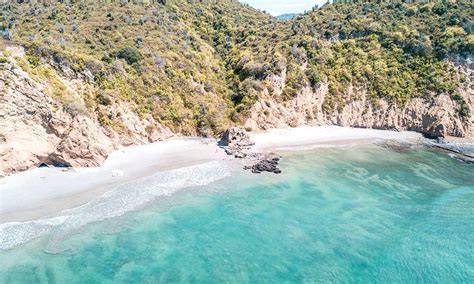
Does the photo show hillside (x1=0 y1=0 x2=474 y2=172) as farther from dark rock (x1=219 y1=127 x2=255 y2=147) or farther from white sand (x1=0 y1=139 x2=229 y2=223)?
dark rock (x1=219 y1=127 x2=255 y2=147)

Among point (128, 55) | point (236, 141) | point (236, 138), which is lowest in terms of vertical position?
point (236, 141)

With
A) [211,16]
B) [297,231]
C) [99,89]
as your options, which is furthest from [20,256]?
[211,16]

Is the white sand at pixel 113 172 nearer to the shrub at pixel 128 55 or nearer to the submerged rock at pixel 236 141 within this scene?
the submerged rock at pixel 236 141

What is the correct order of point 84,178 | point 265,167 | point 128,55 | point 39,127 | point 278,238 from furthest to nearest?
point 128,55 → point 265,167 → point 39,127 → point 84,178 → point 278,238

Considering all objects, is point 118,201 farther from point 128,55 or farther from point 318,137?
point 318,137

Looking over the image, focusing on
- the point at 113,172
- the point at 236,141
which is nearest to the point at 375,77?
the point at 236,141

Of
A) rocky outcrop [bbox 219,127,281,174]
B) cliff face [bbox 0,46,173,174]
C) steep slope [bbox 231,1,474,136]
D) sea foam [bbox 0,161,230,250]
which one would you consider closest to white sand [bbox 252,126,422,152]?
rocky outcrop [bbox 219,127,281,174]

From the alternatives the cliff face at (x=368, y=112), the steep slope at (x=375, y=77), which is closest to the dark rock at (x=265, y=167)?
the steep slope at (x=375, y=77)

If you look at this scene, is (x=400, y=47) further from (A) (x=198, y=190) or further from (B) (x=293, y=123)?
(A) (x=198, y=190)
